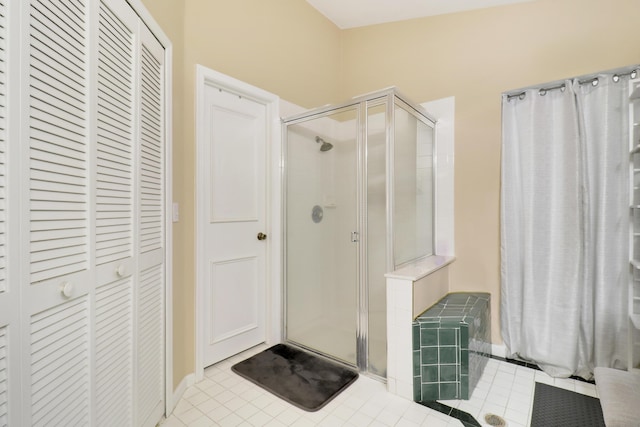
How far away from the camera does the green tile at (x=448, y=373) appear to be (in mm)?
1813

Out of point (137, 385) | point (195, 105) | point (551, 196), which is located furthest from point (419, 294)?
point (195, 105)

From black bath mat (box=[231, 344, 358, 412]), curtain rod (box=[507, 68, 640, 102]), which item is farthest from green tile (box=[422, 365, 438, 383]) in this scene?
curtain rod (box=[507, 68, 640, 102])

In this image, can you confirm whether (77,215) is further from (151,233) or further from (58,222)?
(151,233)

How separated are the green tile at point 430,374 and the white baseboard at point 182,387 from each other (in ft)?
4.79

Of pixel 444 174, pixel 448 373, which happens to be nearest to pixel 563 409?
pixel 448 373

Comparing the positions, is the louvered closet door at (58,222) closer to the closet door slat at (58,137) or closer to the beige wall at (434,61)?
the closet door slat at (58,137)

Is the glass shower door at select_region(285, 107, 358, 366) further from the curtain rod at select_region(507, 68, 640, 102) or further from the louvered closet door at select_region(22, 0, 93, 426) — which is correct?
the louvered closet door at select_region(22, 0, 93, 426)

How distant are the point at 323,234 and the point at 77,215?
1.64 metres

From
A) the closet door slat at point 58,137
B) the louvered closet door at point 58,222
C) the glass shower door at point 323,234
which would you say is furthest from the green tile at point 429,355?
the closet door slat at point 58,137

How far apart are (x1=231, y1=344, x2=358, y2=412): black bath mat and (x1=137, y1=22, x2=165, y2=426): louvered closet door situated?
647 millimetres

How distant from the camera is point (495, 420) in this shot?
1.66 meters

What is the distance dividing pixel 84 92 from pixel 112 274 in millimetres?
671

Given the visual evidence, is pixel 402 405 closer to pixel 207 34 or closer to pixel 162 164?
pixel 162 164

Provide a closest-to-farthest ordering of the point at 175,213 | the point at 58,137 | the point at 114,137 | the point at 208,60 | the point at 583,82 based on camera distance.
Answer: the point at 58,137 < the point at 114,137 < the point at 175,213 < the point at 583,82 < the point at 208,60
